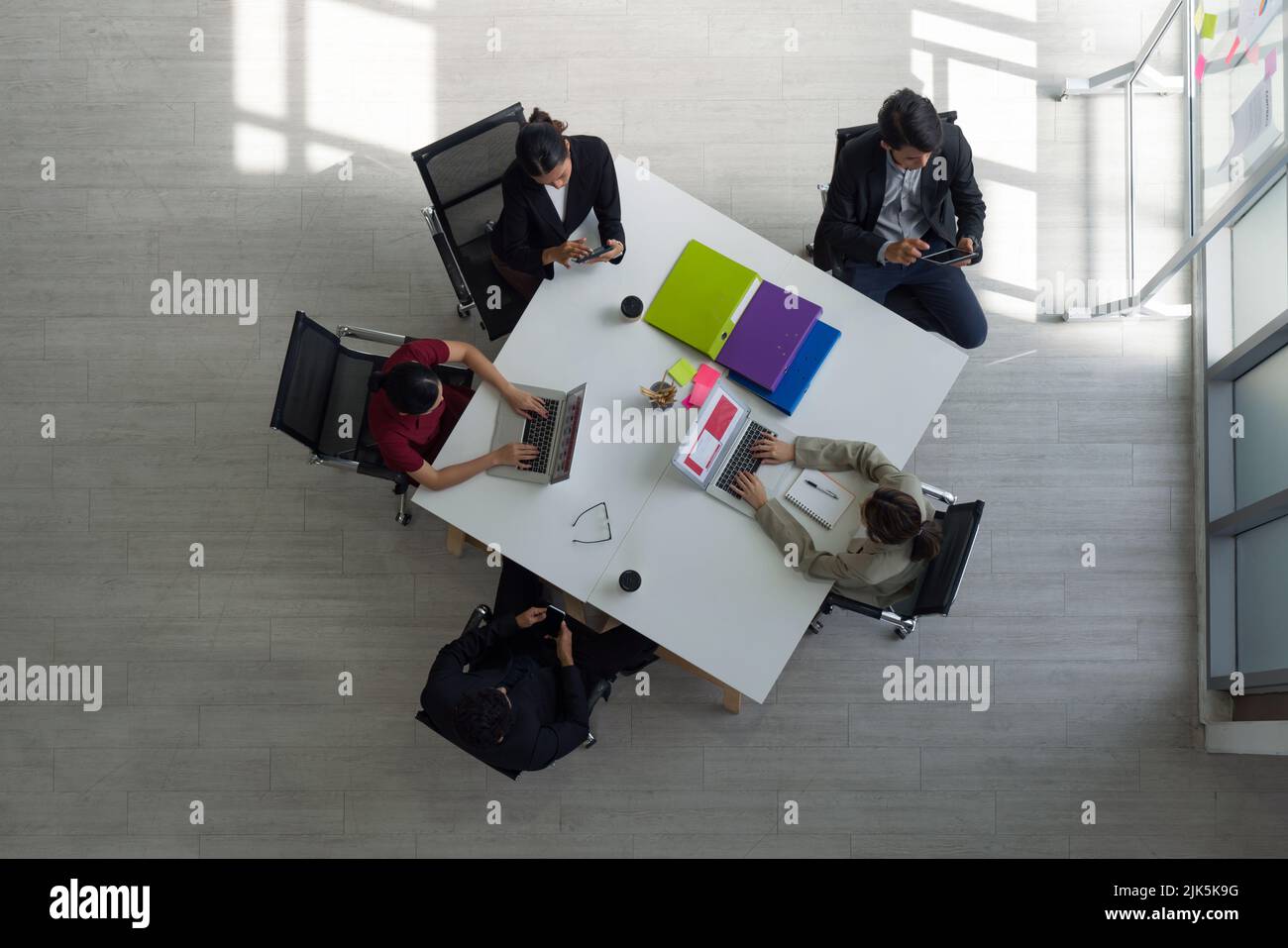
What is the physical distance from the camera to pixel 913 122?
3.07 meters

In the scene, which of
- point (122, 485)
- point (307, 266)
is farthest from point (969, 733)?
point (122, 485)

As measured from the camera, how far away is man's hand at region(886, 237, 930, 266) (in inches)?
131

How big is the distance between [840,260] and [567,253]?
112cm

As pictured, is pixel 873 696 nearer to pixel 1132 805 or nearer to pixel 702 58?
pixel 1132 805

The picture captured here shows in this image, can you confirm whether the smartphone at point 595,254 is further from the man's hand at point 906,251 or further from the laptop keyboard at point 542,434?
the man's hand at point 906,251

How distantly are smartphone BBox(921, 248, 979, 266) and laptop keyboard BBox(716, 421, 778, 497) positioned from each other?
997mm

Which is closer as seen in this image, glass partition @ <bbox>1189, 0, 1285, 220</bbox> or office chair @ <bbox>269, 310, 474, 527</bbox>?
glass partition @ <bbox>1189, 0, 1285, 220</bbox>

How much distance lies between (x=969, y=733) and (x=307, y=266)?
363 cm

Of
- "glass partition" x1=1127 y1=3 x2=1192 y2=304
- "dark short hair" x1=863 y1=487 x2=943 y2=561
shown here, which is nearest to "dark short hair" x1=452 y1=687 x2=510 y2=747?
"dark short hair" x1=863 y1=487 x2=943 y2=561

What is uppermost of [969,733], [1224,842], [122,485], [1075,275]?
[1075,275]

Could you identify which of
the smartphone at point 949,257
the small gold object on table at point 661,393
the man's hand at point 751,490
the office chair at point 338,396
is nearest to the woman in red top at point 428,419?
the office chair at point 338,396

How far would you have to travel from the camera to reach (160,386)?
418 centimetres

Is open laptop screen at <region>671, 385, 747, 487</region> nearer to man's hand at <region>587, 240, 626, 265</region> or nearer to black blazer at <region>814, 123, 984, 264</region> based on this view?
man's hand at <region>587, 240, 626, 265</region>

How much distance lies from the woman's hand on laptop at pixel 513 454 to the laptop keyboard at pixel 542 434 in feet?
0.11
